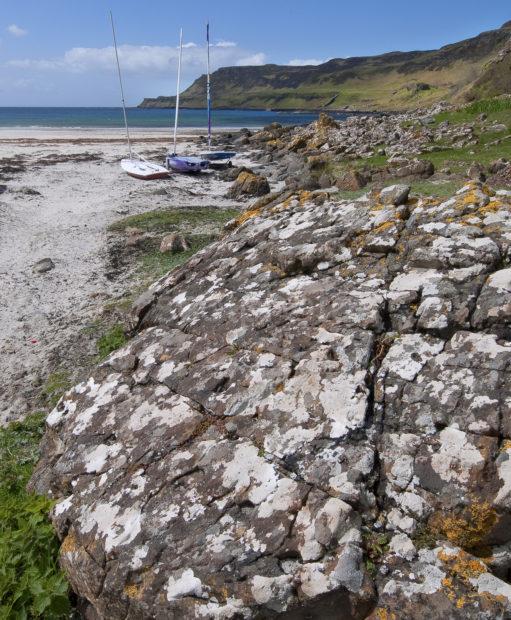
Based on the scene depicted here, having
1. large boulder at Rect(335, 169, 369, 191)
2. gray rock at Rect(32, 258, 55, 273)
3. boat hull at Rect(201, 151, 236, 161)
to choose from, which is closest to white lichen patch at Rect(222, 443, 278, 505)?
gray rock at Rect(32, 258, 55, 273)

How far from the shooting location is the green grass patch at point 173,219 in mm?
22609

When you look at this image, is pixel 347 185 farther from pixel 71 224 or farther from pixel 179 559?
pixel 179 559

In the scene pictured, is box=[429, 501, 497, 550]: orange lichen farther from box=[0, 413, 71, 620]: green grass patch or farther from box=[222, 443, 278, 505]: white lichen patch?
box=[0, 413, 71, 620]: green grass patch

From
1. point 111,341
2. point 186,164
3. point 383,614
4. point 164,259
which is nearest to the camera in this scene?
point 383,614

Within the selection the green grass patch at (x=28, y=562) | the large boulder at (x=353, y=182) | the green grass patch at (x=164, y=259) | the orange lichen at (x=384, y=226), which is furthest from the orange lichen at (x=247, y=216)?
the large boulder at (x=353, y=182)

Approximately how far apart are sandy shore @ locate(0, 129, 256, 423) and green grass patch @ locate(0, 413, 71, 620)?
448cm

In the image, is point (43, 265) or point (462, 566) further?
point (43, 265)

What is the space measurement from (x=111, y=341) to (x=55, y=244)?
12006 mm

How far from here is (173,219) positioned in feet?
76.2

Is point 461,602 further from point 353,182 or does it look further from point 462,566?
point 353,182

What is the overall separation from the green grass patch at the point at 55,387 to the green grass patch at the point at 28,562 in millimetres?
3183

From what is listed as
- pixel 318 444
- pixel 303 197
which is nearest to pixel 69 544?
pixel 318 444

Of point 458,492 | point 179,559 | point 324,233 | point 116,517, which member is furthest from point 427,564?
point 324,233

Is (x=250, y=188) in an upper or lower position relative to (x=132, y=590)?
lower
